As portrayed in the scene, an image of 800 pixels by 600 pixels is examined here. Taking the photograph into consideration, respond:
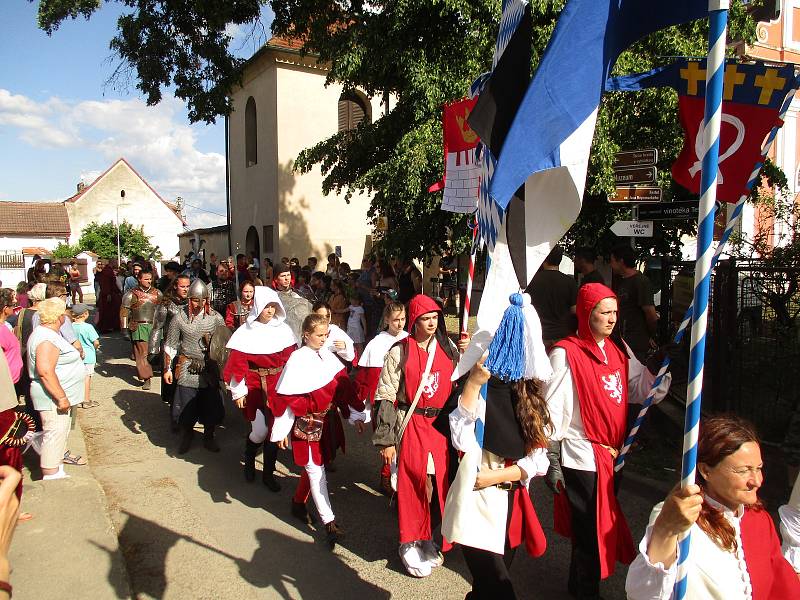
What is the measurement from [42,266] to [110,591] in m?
9.41

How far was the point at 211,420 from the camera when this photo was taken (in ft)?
23.1

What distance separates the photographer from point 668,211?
6.76 m

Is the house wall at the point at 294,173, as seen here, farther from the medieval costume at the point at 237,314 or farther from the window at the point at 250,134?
the medieval costume at the point at 237,314

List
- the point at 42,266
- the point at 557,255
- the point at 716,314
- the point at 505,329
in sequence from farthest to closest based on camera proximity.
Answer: the point at 42,266
the point at 557,255
the point at 716,314
the point at 505,329

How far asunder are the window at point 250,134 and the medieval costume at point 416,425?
19.9 metres

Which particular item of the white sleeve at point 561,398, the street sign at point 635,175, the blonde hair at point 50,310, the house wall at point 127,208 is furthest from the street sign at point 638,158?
the house wall at point 127,208

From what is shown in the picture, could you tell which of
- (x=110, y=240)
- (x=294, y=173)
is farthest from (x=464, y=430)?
(x=110, y=240)

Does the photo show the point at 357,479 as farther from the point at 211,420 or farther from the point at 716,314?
the point at 716,314

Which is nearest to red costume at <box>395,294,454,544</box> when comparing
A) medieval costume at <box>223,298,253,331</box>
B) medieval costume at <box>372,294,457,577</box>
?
medieval costume at <box>372,294,457,577</box>

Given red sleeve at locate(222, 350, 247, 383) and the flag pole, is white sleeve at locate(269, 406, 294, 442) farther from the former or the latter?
the flag pole

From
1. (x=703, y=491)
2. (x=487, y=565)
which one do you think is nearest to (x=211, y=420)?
(x=487, y=565)

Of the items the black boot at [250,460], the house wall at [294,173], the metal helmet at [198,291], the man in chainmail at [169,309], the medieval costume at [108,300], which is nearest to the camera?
the black boot at [250,460]

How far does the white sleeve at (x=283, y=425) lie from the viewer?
4883 mm

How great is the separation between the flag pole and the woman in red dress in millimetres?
3131
